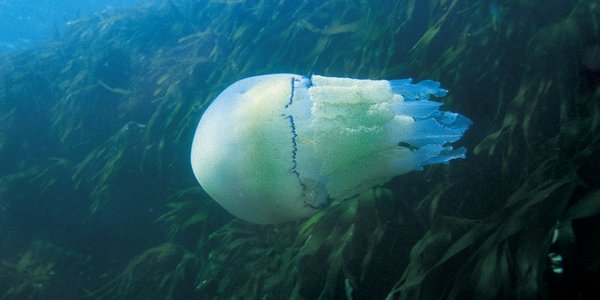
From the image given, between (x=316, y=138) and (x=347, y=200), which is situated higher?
(x=316, y=138)

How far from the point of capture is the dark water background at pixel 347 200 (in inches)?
57.4

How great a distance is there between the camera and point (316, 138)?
5.87 feet

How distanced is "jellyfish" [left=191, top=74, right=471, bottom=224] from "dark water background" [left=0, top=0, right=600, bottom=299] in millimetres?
295

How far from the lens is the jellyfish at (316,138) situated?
1.79 m

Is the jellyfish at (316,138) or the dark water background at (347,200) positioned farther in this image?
the jellyfish at (316,138)

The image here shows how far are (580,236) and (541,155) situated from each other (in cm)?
84

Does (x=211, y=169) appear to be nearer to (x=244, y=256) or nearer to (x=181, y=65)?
(x=244, y=256)

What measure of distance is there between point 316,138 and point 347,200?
2.00ft

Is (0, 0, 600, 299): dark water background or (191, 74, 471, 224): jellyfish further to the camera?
(191, 74, 471, 224): jellyfish

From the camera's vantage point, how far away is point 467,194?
2117 mm

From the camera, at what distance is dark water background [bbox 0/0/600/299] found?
4.78 feet

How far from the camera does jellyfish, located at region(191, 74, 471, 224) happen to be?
1.79m

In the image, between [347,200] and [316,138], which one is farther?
[347,200]

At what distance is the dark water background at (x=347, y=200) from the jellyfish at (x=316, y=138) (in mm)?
295
